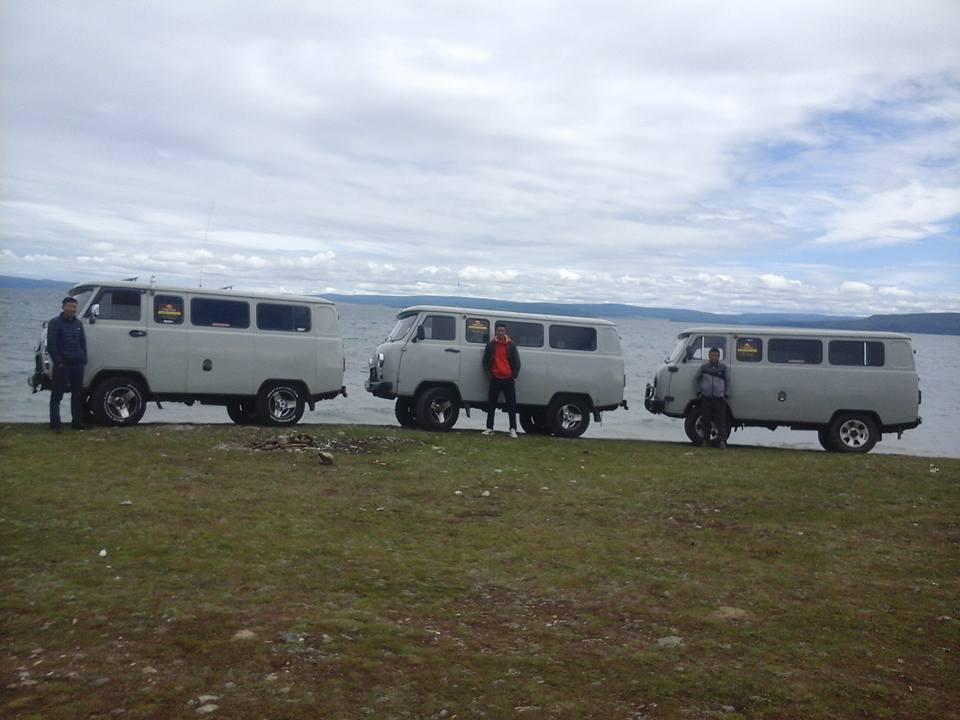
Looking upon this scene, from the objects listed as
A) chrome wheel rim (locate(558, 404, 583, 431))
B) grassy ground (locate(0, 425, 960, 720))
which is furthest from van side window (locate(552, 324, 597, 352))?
grassy ground (locate(0, 425, 960, 720))

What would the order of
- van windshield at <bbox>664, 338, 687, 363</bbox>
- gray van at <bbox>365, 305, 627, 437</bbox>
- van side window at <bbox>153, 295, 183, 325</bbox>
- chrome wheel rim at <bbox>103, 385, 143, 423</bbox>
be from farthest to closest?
van windshield at <bbox>664, 338, 687, 363</bbox>
gray van at <bbox>365, 305, 627, 437</bbox>
van side window at <bbox>153, 295, 183, 325</bbox>
chrome wheel rim at <bbox>103, 385, 143, 423</bbox>

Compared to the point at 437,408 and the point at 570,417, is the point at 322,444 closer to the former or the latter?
the point at 437,408

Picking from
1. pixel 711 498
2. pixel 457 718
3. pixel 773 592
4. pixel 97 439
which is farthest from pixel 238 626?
pixel 97 439

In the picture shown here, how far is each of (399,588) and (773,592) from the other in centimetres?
302

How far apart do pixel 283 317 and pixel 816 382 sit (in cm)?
996

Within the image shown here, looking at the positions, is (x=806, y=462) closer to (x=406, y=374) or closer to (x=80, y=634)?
(x=406, y=374)

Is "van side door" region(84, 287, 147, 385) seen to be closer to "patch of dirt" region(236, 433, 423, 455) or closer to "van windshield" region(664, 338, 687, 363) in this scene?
"patch of dirt" region(236, 433, 423, 455)

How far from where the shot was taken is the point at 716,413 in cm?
1689

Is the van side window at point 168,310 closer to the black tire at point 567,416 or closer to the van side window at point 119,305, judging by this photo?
the van side window at point 119,305

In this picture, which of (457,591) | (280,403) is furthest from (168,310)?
(457,591)

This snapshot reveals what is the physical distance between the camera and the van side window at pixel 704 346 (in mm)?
17484

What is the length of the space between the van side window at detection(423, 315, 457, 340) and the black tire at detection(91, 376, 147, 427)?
16.6ft

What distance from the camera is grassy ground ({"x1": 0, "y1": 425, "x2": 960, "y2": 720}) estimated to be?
17.0 feet

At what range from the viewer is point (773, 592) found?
743cm
